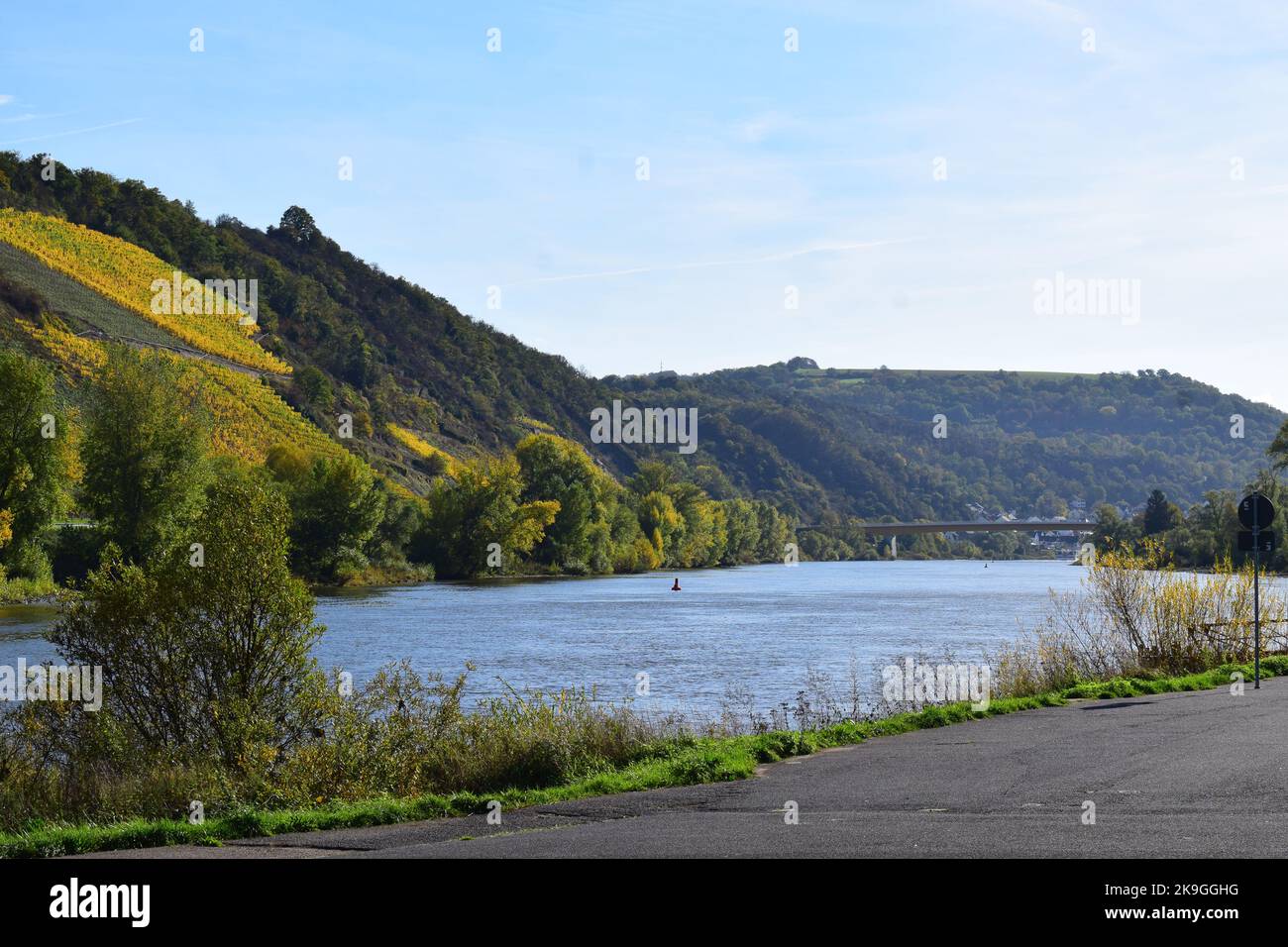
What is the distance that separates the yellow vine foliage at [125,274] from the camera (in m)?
140

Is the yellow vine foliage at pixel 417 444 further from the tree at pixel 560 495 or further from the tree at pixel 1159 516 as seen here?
the tree at pixel 1159 516

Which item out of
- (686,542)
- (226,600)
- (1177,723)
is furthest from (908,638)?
(686,542)

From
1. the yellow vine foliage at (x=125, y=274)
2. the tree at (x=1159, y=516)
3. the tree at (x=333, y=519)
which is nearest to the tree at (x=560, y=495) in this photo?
the tree at (x=333, y=519)

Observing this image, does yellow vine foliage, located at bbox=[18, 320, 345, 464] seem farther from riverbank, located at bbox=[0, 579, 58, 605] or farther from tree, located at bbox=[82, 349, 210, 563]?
riverbank, located at bbox=[0, 579, 58, 605]

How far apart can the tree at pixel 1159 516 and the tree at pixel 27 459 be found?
11163 centimetres

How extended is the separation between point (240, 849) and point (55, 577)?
2388 inches

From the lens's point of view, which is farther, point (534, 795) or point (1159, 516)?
point (1159, 516)

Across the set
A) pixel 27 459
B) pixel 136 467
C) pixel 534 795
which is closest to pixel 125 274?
pixel 136 467

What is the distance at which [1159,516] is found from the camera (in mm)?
140625

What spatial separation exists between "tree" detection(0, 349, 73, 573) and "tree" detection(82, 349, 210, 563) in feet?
17.6

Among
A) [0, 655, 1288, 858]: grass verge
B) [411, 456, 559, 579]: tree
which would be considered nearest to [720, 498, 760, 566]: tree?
[411, 456, 559, 579]: tree

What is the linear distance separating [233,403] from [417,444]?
3904 cm

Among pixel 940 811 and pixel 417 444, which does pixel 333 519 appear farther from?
pixel 940 811

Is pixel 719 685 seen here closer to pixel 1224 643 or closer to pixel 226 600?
pixel 1224 643
